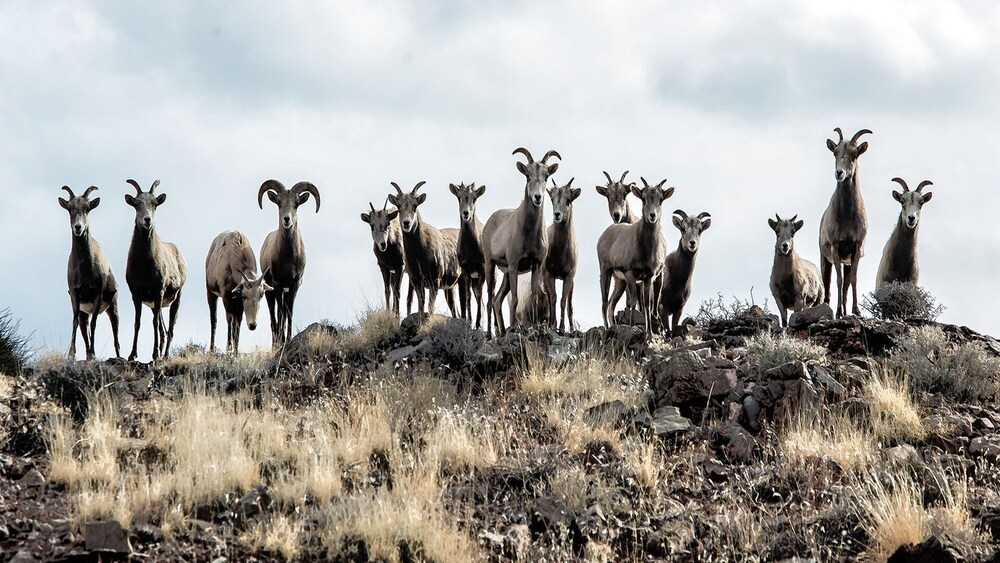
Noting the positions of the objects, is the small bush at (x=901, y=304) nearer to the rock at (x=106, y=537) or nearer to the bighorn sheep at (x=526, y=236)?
the bighorn sheep at (x=526, y=236)

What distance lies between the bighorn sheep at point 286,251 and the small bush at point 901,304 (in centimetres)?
925

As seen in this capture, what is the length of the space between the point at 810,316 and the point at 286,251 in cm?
846

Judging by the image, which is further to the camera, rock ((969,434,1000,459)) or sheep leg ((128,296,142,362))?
sheep leg ((128,296,142,362))

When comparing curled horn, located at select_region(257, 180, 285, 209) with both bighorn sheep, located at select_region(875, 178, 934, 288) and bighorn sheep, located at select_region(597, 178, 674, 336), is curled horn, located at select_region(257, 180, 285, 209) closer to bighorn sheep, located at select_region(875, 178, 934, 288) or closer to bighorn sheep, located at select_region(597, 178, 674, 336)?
bighorn sheep, located at select_region(597, 178, 674, 336)

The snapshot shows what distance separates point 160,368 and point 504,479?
23.9 feet

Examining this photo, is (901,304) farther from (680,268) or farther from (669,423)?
(669,423)

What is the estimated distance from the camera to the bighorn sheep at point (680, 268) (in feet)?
57.3

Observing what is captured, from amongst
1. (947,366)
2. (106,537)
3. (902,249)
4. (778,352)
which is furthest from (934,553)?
(902,249)

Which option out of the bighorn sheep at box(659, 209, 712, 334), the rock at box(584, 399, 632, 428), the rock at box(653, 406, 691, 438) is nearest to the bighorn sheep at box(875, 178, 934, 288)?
the bighorn sheep at box(659, 209, 712, 334)

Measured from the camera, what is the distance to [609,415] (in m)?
10.9

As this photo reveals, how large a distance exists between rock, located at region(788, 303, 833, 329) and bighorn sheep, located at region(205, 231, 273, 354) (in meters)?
8.60

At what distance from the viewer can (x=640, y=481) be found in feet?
31.3

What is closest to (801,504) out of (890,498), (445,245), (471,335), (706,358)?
(890,498)

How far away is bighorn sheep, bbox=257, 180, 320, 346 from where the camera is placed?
690 inches
